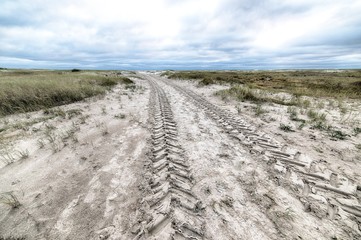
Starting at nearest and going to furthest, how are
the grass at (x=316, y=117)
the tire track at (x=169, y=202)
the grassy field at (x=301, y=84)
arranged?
the tire track at (x=169, y=202), the grass at (x=316, y=117), the grassy field at (x=301, y=84)

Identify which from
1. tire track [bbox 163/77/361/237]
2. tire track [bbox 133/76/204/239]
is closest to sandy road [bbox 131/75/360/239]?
tire track [bbox 163/77/361/237]

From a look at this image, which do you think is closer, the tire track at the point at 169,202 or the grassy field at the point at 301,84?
the tire track at the point at 169,202

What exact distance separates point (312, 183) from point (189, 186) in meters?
2.04

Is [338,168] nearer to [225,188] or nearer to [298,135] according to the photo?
[298,135]

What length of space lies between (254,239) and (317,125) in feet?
17.0

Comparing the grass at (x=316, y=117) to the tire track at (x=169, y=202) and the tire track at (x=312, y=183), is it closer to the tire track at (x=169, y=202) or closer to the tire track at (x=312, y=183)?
the tire track at (x=312, y=183)

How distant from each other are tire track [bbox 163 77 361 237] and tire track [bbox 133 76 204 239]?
1.59 meters

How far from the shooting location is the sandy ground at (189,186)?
6.55 ft

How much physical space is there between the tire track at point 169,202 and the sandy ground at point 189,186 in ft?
0.06

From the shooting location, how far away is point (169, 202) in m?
2.27

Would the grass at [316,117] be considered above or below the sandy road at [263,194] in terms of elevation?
above

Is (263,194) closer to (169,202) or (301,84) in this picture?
(169,202)

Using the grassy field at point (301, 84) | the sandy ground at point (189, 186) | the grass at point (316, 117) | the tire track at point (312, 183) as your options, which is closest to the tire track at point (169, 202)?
the sandy ground at point (189, 186)

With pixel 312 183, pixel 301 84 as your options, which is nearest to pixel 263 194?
pixel 312 183
